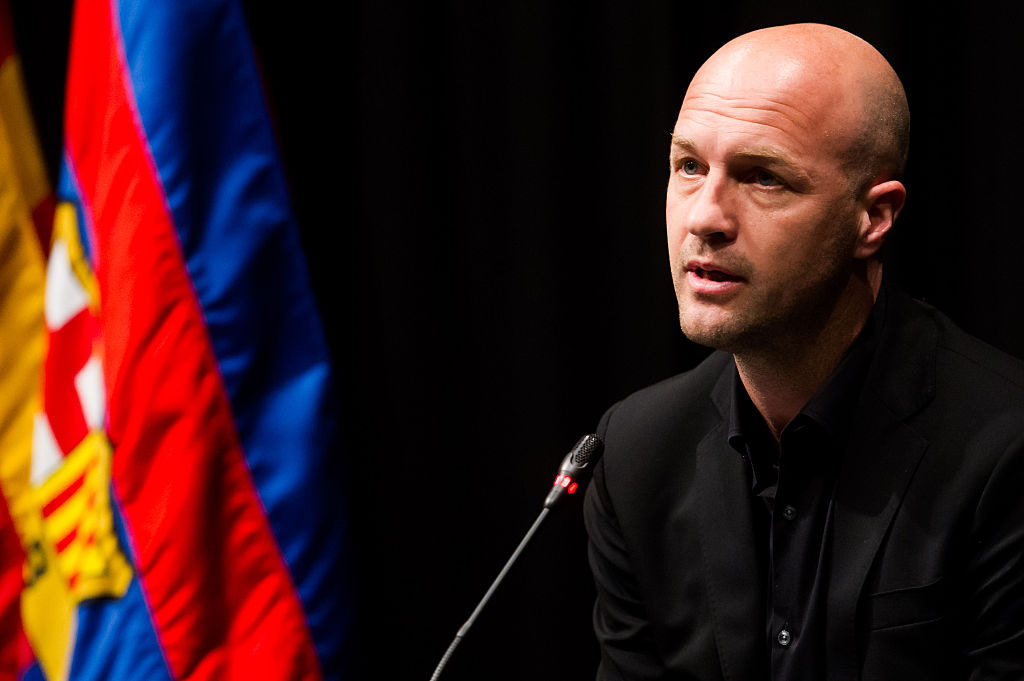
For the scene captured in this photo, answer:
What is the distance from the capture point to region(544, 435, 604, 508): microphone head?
45.6 inches

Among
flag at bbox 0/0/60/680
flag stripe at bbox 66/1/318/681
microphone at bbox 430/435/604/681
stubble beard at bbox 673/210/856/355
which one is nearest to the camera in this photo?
microphone at bbox 430/435/604/681

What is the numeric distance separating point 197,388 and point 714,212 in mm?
894

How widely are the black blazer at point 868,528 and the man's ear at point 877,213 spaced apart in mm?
120

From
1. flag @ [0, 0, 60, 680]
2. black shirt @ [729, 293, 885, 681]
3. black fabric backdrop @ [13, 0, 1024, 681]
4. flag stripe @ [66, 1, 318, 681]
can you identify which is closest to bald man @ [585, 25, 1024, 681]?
→ black shirt @ [729, 293, 885, 681]

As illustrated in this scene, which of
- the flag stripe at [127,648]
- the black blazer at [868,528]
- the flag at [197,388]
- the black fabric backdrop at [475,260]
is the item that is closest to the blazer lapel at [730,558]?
the black blazer at [868,528]

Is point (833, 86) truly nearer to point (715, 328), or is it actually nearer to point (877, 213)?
point (877, 213)

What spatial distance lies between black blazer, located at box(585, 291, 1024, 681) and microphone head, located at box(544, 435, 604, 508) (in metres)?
0.28

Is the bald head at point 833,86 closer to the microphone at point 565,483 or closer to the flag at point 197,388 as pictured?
the microphone at point 565,483

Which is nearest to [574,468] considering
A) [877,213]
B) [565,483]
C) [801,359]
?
[565,483]

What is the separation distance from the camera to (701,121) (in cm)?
126

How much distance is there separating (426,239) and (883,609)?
3.56 ft

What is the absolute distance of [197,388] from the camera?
168cm

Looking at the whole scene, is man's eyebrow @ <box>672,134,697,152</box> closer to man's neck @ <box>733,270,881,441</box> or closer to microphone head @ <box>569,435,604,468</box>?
man's neck @ <box>733,270,881,441</box>

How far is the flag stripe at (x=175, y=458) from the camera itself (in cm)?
166
